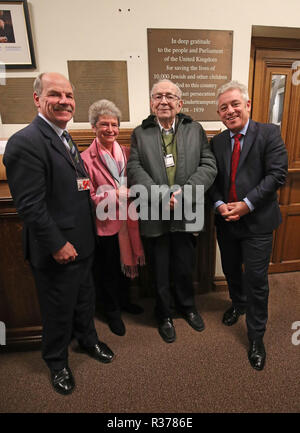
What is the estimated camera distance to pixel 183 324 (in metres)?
1.84

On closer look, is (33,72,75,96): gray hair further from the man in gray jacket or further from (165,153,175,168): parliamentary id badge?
(165,153,175,168): parliamentary id badge

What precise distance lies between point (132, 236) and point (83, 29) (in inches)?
55.6

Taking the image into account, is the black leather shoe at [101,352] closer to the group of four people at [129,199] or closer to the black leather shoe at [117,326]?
the group of four people at [129,199]

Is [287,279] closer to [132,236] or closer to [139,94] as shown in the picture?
[132,236]

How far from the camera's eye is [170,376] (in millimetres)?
1438

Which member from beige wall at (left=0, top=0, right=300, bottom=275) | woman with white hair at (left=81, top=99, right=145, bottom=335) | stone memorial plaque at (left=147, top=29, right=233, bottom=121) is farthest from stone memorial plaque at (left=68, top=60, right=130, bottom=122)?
woman with white hair at (left=81, top=99, right=145, bottom=335)

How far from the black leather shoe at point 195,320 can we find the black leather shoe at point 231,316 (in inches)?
7.2

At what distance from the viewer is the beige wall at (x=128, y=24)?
5.46 ft

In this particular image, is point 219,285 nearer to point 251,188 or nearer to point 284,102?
point 251,188

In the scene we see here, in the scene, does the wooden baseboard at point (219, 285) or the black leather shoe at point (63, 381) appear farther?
the wooden baseboard at point (219, 285)

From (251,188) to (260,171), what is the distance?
102 mm

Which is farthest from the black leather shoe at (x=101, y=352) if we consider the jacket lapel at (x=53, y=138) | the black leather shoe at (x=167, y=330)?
the jacket lapel at (x=53, y=138)
